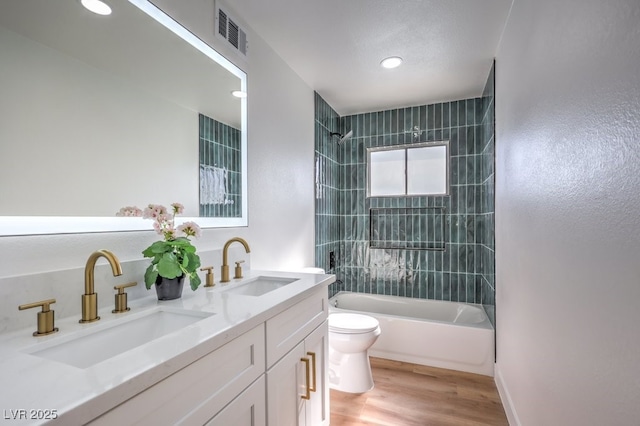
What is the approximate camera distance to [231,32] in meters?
1.81

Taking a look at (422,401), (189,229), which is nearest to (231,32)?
(189,229)

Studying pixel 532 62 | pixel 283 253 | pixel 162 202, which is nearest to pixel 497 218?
pixel 532 62

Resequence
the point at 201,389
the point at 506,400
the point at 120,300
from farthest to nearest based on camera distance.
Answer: the point at 506,400
the point at 120,300
the point at 201,389

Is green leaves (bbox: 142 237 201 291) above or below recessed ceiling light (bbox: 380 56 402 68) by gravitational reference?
below

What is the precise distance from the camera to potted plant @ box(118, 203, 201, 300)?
1.15 metres

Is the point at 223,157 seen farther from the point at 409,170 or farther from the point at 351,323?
the point at 409,170

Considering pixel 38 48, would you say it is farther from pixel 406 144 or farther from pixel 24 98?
pixel 406 144

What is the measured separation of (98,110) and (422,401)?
7.94 feet

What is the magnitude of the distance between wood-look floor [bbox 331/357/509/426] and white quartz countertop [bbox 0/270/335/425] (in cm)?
A: 132

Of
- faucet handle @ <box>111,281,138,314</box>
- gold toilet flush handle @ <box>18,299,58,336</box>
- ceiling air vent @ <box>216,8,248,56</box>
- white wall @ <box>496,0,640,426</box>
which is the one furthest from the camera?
ceiling air vent @ <box>216,8,248,56</box>

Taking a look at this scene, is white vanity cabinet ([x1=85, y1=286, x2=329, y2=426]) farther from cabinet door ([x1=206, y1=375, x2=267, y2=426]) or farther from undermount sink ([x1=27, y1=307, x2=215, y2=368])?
undermount sink ([x1=27, y1=307, x2=215, y2=368])

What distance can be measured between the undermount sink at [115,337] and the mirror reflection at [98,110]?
41cm

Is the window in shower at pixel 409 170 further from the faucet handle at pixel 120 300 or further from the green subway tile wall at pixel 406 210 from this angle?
the faucet handle at pixel 120 300

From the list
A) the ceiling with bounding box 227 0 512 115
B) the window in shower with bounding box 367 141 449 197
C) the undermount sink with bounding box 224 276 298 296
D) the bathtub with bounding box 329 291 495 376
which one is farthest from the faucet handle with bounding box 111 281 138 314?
the window in shower with bounding box 367 141 449 197
